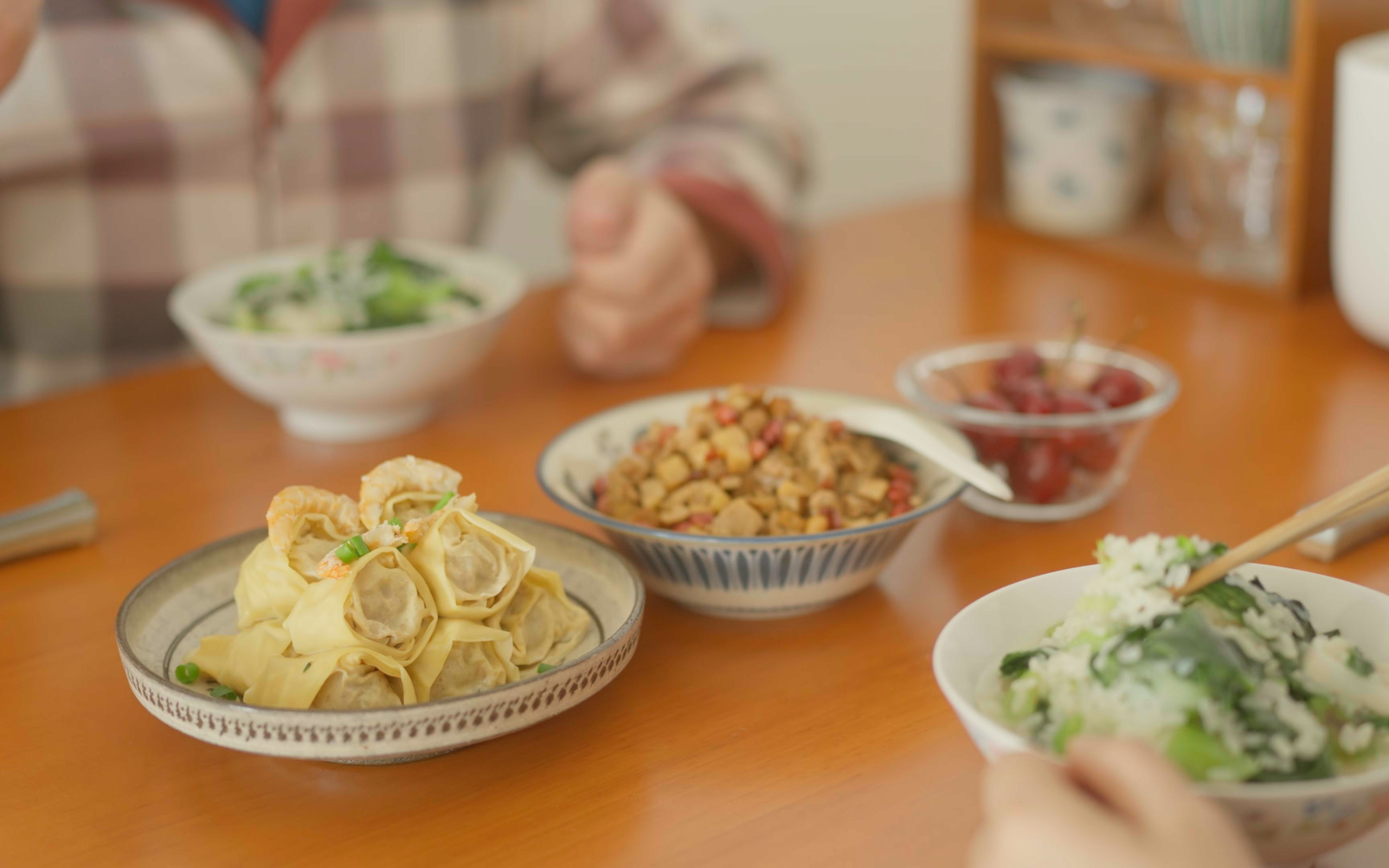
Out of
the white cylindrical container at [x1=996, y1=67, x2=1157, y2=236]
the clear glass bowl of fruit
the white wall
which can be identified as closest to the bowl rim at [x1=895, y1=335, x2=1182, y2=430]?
the clear glass bowl of fruit

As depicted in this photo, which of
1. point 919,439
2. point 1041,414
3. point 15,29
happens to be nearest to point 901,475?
point 919,439

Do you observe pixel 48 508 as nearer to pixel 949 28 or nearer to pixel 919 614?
pixel 919 614

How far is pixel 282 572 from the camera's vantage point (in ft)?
2.28

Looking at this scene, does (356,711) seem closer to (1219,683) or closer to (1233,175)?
(1219,683)

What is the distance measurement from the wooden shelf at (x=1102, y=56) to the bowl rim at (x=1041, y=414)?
18.2 inches

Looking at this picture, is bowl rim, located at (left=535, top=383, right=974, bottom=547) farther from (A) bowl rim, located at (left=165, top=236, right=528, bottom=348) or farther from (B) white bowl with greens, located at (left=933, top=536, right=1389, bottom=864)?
(A) bowl rim, located at (left=165, top=236, right=528, bottom=348)

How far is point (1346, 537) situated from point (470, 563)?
58 cm

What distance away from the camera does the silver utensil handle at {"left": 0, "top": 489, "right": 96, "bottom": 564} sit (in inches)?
36.9

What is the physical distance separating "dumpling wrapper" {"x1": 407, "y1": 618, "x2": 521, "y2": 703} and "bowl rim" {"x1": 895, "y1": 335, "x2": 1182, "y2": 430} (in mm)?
400

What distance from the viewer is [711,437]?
0.87 meters

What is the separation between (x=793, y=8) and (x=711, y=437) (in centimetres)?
200

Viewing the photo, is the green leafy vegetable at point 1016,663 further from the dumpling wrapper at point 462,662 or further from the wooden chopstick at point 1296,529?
the dumpling wrapper at point 462,662

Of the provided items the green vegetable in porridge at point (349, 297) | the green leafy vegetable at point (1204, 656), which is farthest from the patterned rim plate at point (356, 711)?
the green vegetable in porridge at point (349, 297)

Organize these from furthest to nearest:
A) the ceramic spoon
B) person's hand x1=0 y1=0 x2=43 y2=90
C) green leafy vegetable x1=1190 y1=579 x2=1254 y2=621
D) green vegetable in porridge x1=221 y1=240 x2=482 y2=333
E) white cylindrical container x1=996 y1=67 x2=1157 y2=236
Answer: white cylindrical container x1=996 y1=67 x2=1157 y2=236 < green vegetable in porridge x1=221 y1=240 x2=482 y2=333 < person's hand x1=0 y1=0 x2=43 y2=90 < the ceramic spoon < green leafy vegetable x1=1190 y1=579 x2=1254 y2=621
